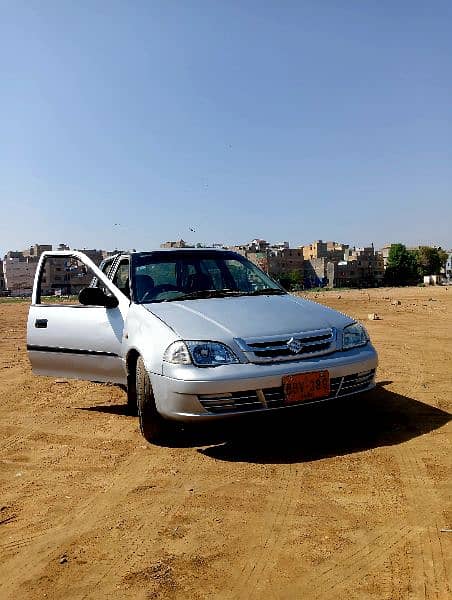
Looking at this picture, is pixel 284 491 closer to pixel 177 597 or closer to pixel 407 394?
pixel 177 597

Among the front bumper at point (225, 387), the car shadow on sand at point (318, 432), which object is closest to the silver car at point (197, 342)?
the front bumper at point (225, 387)

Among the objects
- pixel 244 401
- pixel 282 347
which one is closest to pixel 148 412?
pixel 244 401

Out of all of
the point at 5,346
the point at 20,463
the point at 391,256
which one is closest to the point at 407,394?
the point at 20,463

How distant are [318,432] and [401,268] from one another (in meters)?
121

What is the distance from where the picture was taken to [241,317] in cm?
426

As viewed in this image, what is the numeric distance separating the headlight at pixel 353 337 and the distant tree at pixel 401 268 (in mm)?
118307

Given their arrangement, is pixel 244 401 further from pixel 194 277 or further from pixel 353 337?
pixel 194 277

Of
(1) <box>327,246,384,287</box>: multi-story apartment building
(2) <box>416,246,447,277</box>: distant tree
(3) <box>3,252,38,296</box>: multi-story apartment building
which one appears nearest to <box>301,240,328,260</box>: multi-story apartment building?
(1) <box>327,246,384,287</box>: multi-story apartment building

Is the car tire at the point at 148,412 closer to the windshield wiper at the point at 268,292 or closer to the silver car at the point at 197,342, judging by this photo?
the silver car at the point at 197,342

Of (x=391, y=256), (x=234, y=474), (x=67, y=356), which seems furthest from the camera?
(x=391, y=256)

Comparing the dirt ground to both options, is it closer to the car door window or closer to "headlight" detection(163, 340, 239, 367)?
"headlight" detection(163, 340, 239, 367)

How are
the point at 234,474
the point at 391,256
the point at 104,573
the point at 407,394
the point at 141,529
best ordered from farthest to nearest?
the point at 391,256 → the point at 407,394 → the point at 234,474 → the point at 141,529 → the point at 104,573

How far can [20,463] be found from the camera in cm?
418

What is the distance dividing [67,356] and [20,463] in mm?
1333
